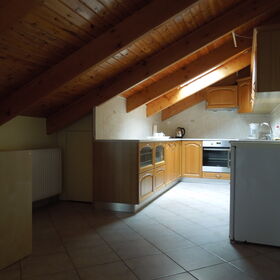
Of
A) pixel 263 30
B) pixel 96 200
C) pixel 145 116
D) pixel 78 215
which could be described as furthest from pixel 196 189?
pixel 263 30

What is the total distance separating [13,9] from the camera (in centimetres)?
164

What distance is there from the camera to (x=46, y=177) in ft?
11.7

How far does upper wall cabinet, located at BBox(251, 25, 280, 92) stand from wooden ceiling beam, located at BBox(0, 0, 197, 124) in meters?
0.84

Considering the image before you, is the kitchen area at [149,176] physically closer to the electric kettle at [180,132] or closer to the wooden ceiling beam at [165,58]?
the wooden ceiling beam at [165,58]

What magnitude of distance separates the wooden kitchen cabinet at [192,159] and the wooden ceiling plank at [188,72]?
5.72 feet

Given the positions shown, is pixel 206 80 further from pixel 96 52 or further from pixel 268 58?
pixel 96 52

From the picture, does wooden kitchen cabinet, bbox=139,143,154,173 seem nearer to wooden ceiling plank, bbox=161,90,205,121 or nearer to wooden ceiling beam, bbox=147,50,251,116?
wooden ceiling beam, bbox=147,50,251,116

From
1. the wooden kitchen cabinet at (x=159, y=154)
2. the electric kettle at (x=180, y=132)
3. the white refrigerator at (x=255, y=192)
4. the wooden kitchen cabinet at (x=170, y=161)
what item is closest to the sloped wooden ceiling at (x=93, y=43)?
the wooden kitchen cabinet at (x=159, y=154)

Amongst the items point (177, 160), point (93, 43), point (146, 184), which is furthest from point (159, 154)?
point (93, 43)

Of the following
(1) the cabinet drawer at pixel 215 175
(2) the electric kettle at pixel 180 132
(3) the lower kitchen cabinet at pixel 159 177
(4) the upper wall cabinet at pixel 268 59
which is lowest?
(1) the cabinet drawer at pixel 215 175

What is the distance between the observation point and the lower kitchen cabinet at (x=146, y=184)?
11.4ft

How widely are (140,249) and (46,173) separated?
1894mm

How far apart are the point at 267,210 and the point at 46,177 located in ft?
9.00

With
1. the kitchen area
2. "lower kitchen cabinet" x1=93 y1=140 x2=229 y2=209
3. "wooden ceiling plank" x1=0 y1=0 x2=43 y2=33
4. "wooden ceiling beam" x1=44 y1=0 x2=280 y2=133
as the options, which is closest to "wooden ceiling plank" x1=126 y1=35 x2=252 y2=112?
the kitchen area
